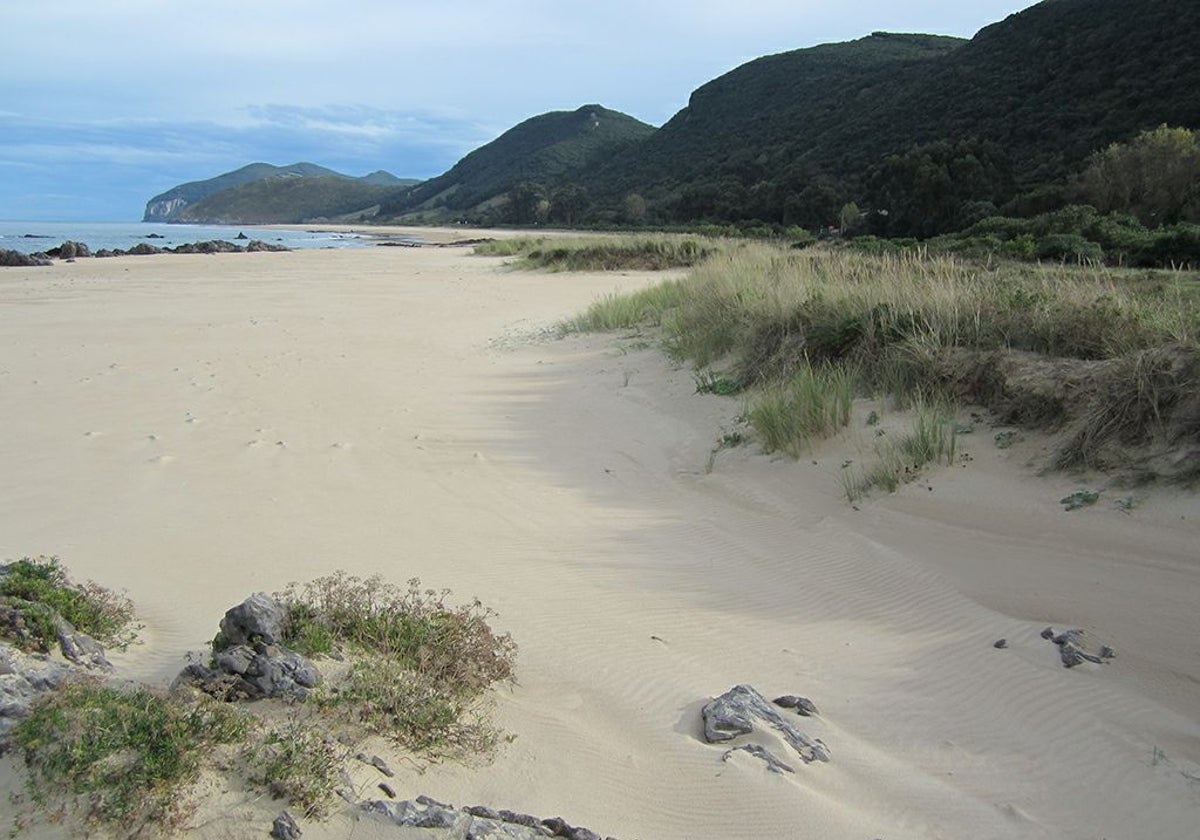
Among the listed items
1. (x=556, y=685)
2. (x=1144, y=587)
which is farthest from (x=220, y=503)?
(x=1144, y=587)

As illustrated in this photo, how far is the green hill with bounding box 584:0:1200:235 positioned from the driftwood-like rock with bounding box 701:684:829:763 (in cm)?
3474

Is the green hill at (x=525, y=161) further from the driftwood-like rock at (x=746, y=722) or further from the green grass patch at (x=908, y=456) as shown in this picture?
the driftwood-like rock at (x=746, y=722)

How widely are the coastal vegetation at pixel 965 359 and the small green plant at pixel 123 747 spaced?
474cm

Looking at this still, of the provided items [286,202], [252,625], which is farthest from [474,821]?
[286,202]

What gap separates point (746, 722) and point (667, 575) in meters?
1.91

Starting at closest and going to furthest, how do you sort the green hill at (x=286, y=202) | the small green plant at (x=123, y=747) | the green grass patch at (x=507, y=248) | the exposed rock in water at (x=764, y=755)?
the small green plant at (x=123, y=747) → the exposed rock in water at (x=764, y=755) → the green grass patch at (x=507, y=248) → the green hill at (x=286, y=202)

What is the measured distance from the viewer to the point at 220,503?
234 inches

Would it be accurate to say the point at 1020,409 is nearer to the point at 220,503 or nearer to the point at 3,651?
the point at 220,503

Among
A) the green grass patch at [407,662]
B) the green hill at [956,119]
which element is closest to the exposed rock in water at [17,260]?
the green grass patch at [407,662]

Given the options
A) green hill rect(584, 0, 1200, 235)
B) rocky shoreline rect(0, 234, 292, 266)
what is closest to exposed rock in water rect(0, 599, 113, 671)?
rocky shoreline rect(0, 234, 292, 266)

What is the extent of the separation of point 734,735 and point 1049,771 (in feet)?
3.80

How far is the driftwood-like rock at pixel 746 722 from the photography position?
122 inches

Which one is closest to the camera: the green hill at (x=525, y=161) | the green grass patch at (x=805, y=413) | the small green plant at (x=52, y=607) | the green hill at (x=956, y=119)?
the small green plant at (x=52, y=607)

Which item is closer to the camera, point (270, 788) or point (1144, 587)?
point (270, 788)
